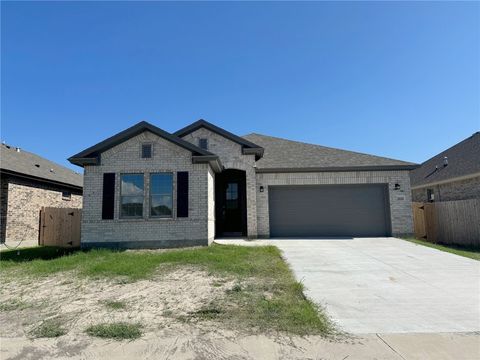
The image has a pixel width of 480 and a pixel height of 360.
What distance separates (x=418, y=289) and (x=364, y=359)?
152 inches

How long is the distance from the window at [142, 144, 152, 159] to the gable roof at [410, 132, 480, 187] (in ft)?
52.1

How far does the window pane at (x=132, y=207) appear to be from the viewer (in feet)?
40.2

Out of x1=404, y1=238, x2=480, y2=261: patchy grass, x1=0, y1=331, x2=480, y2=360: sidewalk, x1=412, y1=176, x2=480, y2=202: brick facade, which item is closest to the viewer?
x1=0, y1=331, x2=480, y2=360: sidewalk

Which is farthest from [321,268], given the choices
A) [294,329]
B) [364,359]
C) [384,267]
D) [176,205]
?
[176,205]

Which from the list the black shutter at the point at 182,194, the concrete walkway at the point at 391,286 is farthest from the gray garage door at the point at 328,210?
the black shutter at the point at 182,194

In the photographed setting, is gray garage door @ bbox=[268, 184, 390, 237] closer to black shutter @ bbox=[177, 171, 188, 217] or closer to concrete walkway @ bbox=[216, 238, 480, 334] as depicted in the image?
concrete walkway @ bbox=[216, 238, 480, 334]

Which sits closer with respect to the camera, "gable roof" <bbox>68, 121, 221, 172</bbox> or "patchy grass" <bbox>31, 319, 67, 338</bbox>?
"patchy grass" <bbox>31, 319, 67, 338</bbox>

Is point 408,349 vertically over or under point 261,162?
under

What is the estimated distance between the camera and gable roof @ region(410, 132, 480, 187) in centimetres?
1739

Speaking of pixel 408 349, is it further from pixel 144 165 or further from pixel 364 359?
pixel 144 165

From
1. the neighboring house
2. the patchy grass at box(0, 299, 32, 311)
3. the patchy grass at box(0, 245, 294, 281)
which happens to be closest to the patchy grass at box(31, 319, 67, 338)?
the patchy grass at box(0, 299, 32, 311)

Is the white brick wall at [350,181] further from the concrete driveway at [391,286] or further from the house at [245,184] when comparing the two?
the concrete driveway at [391,286]

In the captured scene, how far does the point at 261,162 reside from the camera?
16.1 meters

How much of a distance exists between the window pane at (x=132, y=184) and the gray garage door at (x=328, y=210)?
6295mm
